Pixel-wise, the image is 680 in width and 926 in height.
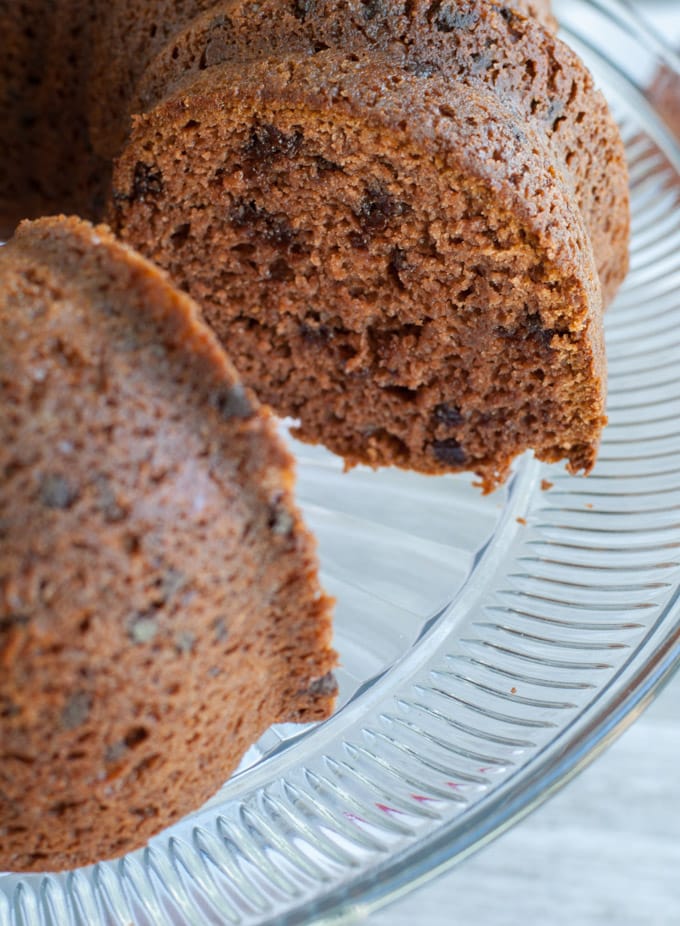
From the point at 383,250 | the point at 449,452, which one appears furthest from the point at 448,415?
the point at 383,250

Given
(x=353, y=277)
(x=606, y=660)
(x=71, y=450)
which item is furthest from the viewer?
(x=353, y=277)

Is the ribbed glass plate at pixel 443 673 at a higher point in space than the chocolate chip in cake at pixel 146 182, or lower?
lower

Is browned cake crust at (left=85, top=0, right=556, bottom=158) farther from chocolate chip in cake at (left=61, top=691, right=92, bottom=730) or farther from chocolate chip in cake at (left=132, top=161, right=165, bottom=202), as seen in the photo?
chocolate chip in cake at (left=61, top=691, right=92, bottom=730)

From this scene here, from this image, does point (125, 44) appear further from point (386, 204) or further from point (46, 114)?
point (386, 204)

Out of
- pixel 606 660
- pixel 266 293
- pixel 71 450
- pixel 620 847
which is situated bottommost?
pixel 620 847

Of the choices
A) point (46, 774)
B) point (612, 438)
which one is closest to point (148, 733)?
point (46, 774)

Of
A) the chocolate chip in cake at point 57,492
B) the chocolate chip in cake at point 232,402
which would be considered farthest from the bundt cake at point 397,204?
the chocolate chip in cake at point 57,492

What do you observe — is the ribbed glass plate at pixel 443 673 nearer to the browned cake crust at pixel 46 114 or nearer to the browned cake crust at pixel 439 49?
the browned cake crust at pixel 439 49

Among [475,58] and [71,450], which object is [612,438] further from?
[71,450]
